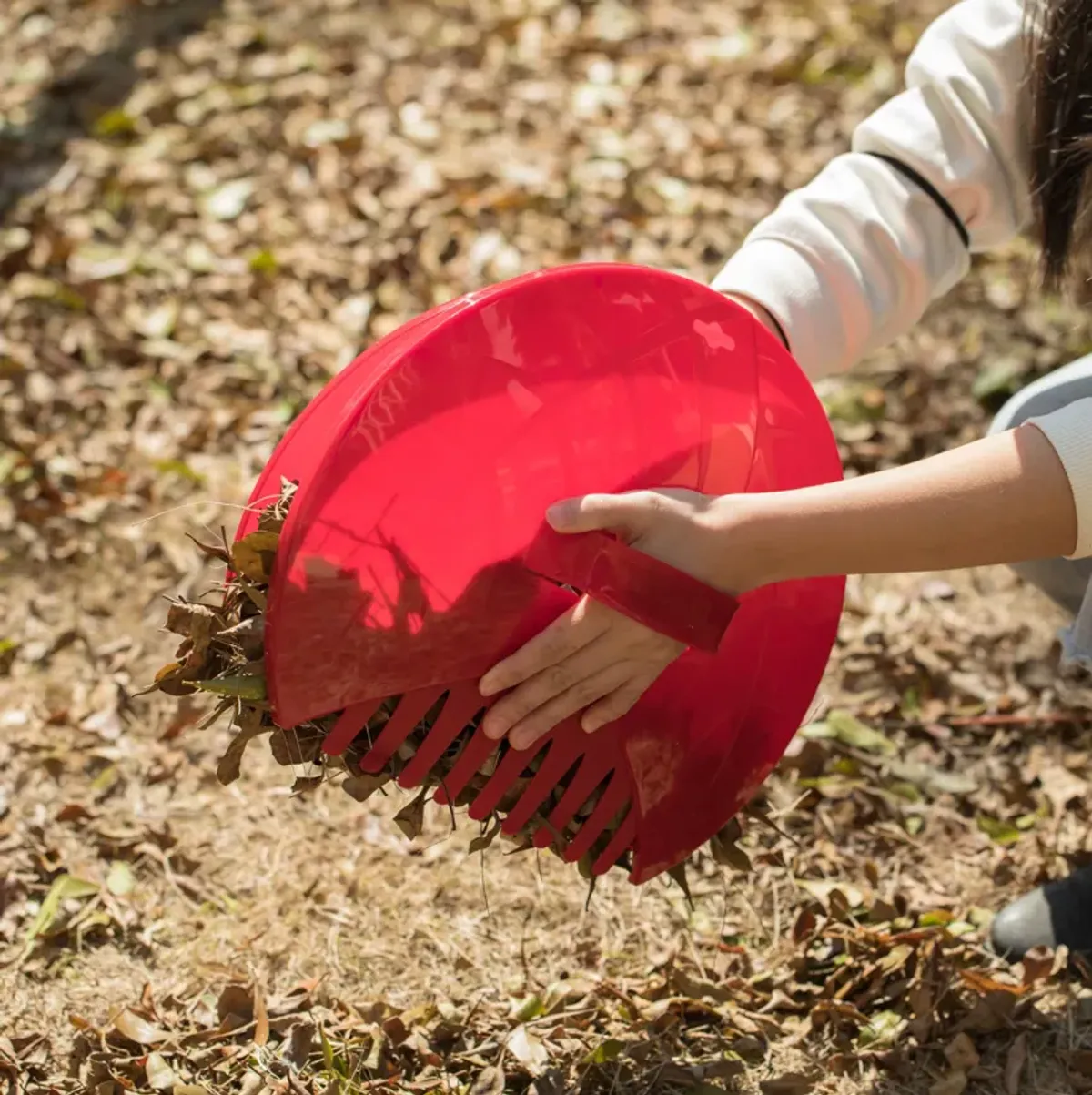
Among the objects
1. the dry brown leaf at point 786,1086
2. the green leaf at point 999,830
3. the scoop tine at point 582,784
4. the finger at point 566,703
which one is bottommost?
the green leaf at point 999,830

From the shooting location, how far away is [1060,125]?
139 cm

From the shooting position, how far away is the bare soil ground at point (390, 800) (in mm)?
1527

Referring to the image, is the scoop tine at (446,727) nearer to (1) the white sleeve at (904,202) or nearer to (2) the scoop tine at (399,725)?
(2) the scoop tine at (399,725)

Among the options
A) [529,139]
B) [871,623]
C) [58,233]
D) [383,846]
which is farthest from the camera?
[529,139]

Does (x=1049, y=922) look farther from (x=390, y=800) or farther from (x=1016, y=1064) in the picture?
(x=390, y=800)

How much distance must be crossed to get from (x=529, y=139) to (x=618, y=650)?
2.05m

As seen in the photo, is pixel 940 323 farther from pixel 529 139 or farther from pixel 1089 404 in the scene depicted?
pixel 1089 404

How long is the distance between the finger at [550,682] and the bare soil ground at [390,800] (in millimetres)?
444

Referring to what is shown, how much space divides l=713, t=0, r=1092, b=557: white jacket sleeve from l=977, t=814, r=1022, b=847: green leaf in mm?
662

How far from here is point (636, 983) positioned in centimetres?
159

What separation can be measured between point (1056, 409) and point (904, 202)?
0.92ft

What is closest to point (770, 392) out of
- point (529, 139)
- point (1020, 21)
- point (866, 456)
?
point (1020, 21)

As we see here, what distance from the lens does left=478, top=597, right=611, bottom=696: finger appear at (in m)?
1.24

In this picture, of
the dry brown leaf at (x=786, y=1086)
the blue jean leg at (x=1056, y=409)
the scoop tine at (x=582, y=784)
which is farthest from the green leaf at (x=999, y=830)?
the scoop tine at (x=582, y=784)
